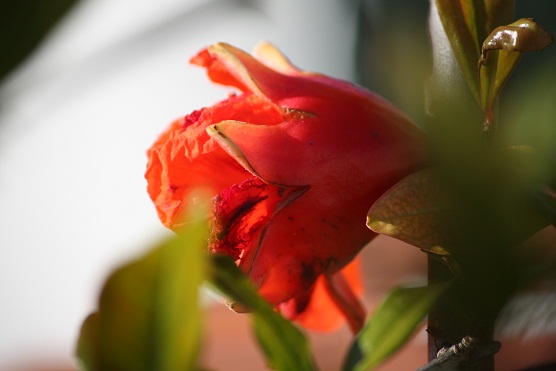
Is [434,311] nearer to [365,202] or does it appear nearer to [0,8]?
[365,202]

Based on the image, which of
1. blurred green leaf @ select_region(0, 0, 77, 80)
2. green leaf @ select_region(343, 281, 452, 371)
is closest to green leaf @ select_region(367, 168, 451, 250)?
green leaf @ select_region(343, 281, 452, 371)

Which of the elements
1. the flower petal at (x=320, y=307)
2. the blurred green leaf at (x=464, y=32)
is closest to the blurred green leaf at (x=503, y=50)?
the blurred green leaf at (x=464, y=32)

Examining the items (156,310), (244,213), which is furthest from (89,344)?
(244,213)

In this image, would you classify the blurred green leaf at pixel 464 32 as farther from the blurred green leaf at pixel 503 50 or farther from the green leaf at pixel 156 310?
the green leaf at pixel 156 310

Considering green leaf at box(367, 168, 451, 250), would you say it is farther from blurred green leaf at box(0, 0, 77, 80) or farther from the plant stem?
blurred green leaf at box(0, 0, 77, 80)

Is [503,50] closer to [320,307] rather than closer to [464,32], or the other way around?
[464,32]

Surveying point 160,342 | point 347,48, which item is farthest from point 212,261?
point 347,48
